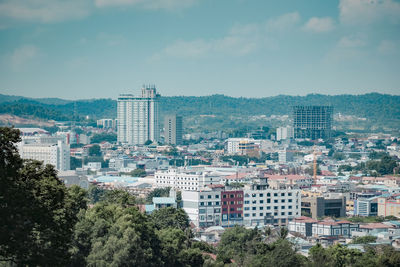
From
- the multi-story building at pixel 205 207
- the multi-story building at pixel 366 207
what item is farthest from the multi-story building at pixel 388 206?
the multi-story building at pixel 205 207

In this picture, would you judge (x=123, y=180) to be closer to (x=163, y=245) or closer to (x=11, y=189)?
(x=163, y=245)

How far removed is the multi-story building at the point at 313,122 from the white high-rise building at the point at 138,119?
25.4 metres

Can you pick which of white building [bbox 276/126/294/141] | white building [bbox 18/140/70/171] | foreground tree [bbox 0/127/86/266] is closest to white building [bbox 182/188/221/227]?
foreground tree [bbox 0/127/86/266]

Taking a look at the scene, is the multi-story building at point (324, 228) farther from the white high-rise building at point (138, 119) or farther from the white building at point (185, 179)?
the white high-rise building at point (138, 119)

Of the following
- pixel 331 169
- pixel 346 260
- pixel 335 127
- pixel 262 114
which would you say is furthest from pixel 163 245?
pixel 262 114

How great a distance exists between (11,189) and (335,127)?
157 m

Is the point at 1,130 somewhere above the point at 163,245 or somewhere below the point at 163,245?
above

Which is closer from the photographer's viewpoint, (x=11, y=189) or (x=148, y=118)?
(x=11, y=189)

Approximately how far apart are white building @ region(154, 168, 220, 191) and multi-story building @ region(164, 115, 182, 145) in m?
63.9

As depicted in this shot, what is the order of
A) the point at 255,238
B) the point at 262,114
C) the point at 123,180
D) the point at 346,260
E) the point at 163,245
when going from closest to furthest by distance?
1. the point at 163,245
2. the point at 346,260
3. the point at 255,238
4. the point at 123,180
5. the point at 262,114

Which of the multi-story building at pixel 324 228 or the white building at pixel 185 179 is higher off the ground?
the white building at pixel 185 179

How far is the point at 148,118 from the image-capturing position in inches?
4850

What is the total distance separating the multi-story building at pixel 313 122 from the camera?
134 metres

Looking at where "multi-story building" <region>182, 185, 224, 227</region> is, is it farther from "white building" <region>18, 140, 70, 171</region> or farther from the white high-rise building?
Result: the white high-rise building
